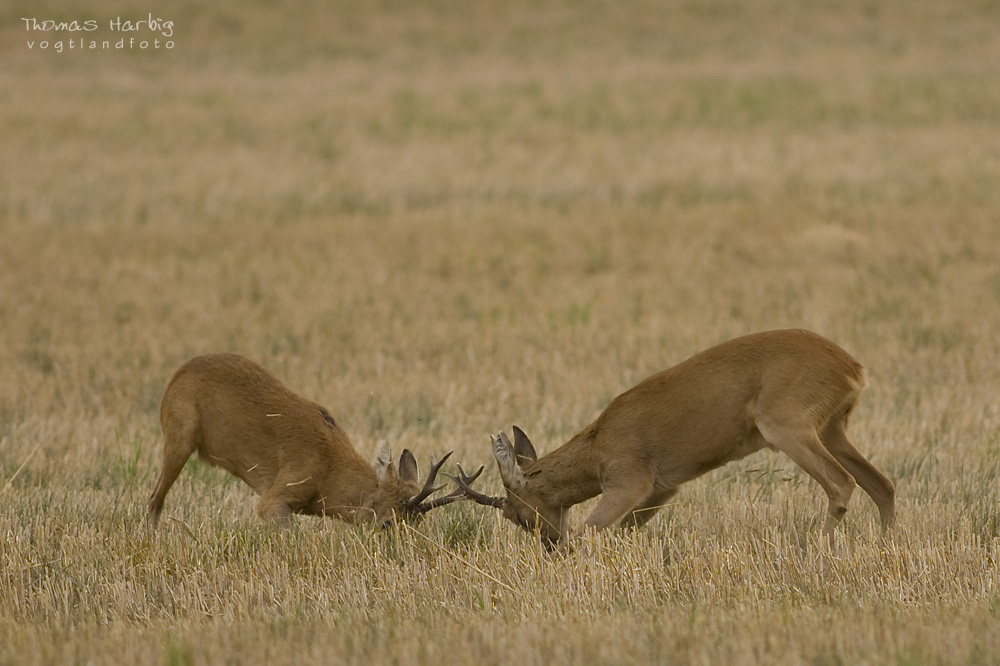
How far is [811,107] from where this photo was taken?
1158 inches

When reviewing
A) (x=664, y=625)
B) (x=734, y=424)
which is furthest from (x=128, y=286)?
(x=664, y=625)

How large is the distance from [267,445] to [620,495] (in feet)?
7.61

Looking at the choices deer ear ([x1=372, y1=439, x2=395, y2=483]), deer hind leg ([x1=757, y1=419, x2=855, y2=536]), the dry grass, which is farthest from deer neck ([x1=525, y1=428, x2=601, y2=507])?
deer hind leg ([x1=757, y1=419, x2=855, y2=536])

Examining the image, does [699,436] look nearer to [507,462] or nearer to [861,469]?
[861,469]

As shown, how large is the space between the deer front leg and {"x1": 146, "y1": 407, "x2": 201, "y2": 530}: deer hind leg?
8.54ft

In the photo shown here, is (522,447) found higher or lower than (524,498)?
higher

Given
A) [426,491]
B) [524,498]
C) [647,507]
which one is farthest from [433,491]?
[647,507]

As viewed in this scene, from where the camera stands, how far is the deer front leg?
7.80 meters

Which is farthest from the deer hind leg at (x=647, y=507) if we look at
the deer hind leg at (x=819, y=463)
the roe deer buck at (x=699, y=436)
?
the deer hind leg at (x=819, y=463)

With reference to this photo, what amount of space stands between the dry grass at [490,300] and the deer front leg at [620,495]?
342 millimetres

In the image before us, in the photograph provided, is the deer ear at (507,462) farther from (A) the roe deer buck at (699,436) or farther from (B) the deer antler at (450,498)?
(B) the deer antler at (450,498)

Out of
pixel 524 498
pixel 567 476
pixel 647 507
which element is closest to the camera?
pixel 524 498

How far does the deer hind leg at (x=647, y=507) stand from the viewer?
8070mm

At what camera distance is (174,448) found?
336 inches
